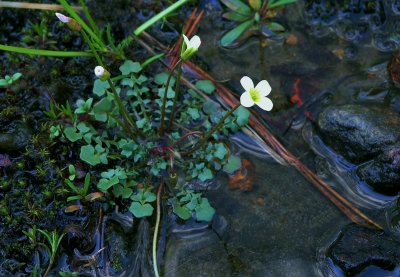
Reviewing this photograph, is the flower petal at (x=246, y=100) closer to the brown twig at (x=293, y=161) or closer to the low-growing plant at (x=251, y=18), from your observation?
the brown twig at (x=293, y=161)

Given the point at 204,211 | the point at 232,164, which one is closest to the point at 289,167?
the point at 232,164

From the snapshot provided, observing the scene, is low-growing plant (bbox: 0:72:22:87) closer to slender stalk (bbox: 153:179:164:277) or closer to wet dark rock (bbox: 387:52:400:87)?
slender stalk (bbox: 153:179:164:277)

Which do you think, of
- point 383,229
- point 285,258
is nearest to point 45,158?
point 285,258

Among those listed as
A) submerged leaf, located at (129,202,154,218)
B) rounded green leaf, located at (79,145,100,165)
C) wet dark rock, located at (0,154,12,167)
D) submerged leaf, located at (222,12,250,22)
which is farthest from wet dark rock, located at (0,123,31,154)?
submerged leaf, located at (222,12,250,22)

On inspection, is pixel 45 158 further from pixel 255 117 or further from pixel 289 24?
pixel 289 24

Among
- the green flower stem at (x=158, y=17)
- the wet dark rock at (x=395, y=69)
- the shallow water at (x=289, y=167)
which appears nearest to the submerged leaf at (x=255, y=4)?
the shallow water at (x=289, y=167)

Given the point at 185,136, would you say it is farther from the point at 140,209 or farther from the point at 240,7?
the point at 240,7

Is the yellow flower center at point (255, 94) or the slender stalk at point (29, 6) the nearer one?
the yellow flower center at point (255, 94)
